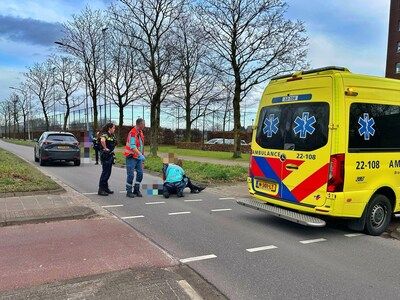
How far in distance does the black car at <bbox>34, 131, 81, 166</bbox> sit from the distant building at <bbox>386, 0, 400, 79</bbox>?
193ft

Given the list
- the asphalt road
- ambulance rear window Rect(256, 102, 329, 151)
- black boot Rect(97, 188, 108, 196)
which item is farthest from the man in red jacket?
ambulance rear window Rect(256, 102, 329, 151)

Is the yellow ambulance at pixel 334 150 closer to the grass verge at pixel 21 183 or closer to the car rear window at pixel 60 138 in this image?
the grass verge at pixel 21 183

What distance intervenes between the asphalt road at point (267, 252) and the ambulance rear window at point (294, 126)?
4.73 ft

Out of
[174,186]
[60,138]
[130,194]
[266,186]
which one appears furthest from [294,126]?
[60,138]

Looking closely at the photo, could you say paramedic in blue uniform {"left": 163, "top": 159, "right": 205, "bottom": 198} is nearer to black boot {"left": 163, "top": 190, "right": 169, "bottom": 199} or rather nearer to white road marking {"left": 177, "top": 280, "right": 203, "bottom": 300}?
black boot {"left": 163, "top": 190, "right": 169, "bottom": 199}

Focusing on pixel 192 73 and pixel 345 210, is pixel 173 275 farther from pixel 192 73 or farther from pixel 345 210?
pixel 192 73

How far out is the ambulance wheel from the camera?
6.71 m

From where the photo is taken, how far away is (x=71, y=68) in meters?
46.2

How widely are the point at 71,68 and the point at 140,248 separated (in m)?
43.8

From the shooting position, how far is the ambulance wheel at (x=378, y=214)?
6.71m

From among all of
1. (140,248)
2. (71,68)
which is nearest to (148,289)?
(140,248)

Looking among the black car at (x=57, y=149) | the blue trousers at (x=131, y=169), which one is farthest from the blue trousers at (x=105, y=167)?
the black car at (x=57, y=149)

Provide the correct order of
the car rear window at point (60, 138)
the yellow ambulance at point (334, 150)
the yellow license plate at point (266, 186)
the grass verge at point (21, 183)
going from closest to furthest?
the yellow ambulance at point (334, 150)
the yellow license plate at point (266, 186)
the grass verge at point (21, 183)
the car rear window at point (60, 138)

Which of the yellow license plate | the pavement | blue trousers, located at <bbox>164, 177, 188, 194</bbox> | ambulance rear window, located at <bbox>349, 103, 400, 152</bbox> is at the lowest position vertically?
the pavement
